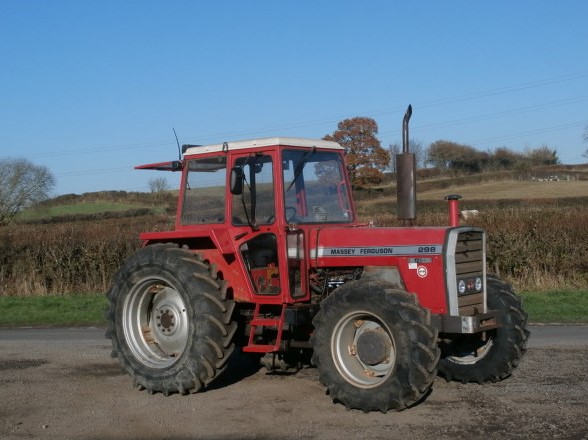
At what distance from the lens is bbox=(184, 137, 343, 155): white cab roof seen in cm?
800

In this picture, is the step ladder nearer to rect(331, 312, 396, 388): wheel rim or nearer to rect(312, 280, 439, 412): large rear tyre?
rect(312, 280, 439, 412): large rear tyre

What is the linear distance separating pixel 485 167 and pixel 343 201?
154 feet

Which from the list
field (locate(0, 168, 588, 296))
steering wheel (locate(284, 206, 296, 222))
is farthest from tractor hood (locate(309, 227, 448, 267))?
field (locate(0, 168, 588, 296))

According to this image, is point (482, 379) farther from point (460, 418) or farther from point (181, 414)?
point (181, 414)

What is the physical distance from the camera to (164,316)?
8406 millimetres

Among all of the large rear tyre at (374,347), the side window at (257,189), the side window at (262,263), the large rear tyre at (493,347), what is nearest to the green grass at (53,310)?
the side window at (262,263)

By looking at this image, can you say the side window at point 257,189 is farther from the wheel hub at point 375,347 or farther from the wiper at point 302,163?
the wheel hub at point 375,347

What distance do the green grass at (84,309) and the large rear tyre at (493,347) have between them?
5.93m

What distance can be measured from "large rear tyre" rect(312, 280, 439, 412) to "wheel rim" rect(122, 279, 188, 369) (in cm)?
176

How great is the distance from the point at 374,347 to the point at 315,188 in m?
1.94

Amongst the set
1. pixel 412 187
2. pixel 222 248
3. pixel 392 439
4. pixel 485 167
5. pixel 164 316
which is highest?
pixel 485 167

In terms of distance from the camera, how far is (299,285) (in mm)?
7930

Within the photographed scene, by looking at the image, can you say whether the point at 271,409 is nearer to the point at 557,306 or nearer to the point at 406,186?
the point at 406,186

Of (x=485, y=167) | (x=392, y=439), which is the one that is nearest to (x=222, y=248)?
(x=392, y=439)
